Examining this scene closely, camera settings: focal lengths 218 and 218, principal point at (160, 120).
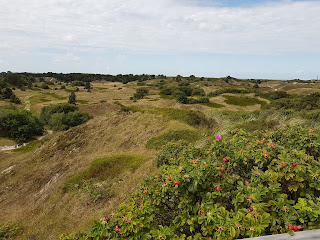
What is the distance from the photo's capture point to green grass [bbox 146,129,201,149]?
1503 centimetres

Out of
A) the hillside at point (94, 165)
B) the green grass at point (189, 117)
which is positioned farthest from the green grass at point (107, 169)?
the green grass at point (189, 117)

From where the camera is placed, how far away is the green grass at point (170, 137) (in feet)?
49.3

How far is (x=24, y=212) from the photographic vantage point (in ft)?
38.4

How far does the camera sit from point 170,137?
15727 millimetres

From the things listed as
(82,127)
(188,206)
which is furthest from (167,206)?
(82,127)

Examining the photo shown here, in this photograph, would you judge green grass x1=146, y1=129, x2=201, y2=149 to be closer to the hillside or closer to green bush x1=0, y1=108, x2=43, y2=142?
the hillside

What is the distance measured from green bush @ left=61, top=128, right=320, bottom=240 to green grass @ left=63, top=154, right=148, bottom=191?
27.2ft

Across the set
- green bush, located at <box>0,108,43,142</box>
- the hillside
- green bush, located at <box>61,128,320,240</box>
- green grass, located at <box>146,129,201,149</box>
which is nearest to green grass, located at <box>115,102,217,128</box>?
the hillside

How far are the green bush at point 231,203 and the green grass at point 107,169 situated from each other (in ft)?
27.2

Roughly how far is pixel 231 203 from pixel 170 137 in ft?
39.7

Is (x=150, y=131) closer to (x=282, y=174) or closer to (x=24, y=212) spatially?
(x=24, y=212)

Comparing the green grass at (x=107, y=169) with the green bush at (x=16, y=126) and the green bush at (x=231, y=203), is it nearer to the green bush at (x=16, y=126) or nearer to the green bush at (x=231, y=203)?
the green bush at (x=231, y=203)

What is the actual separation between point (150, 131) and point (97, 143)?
4.93 metres

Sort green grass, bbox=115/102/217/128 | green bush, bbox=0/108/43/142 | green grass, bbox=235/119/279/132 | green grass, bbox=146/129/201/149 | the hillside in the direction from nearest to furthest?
the hillside < green grass, bbox=235/119/279/132 < green grass, bbox=146/129/201/149 < green grass, bbox=115/102/217/128 < green bush, bbox=0/108/43/142
